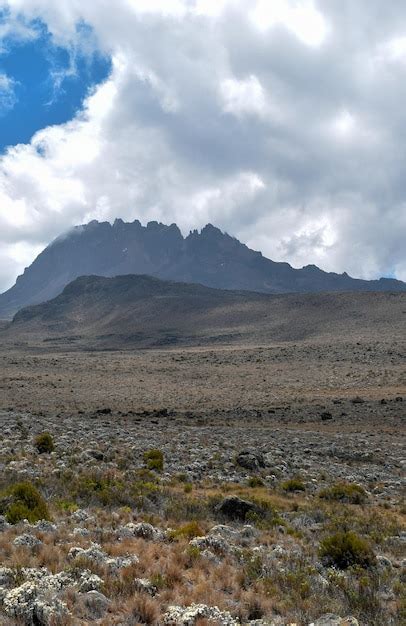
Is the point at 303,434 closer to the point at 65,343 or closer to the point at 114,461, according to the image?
the point at 114,461

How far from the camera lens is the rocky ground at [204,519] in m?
7.56

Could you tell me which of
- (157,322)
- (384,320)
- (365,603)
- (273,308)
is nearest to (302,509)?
(365,603)

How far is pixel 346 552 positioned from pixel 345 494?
615 centimetres

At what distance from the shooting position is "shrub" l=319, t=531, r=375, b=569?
10.0 m

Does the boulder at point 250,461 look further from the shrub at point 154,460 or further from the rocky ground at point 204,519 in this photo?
the shrub at point 154,460

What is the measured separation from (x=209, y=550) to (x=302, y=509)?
208 inches

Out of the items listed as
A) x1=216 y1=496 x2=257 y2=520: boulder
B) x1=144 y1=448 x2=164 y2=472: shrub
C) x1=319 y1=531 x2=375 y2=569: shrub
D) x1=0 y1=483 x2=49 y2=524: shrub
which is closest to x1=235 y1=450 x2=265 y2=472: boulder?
x1=144 y1=448 x2=164 y2=472: shrub

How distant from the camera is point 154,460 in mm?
18719

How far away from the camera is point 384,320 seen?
344ft

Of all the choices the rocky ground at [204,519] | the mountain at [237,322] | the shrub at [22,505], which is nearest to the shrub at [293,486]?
the rocky ground at [204,519]

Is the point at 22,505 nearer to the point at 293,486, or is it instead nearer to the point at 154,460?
the point at 154,460

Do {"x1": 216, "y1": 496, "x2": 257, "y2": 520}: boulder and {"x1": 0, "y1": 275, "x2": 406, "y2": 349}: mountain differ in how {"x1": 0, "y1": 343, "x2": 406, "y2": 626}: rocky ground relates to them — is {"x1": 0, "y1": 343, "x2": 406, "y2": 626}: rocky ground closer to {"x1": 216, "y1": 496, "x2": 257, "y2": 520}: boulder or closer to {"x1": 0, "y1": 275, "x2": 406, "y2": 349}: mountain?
{"x1": 216, "y1": 496, "x2": 257, "y2": 520}: boulder

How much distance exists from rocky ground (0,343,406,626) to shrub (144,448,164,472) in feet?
0.17

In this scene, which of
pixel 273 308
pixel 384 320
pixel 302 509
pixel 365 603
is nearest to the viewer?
pixel 365 603
